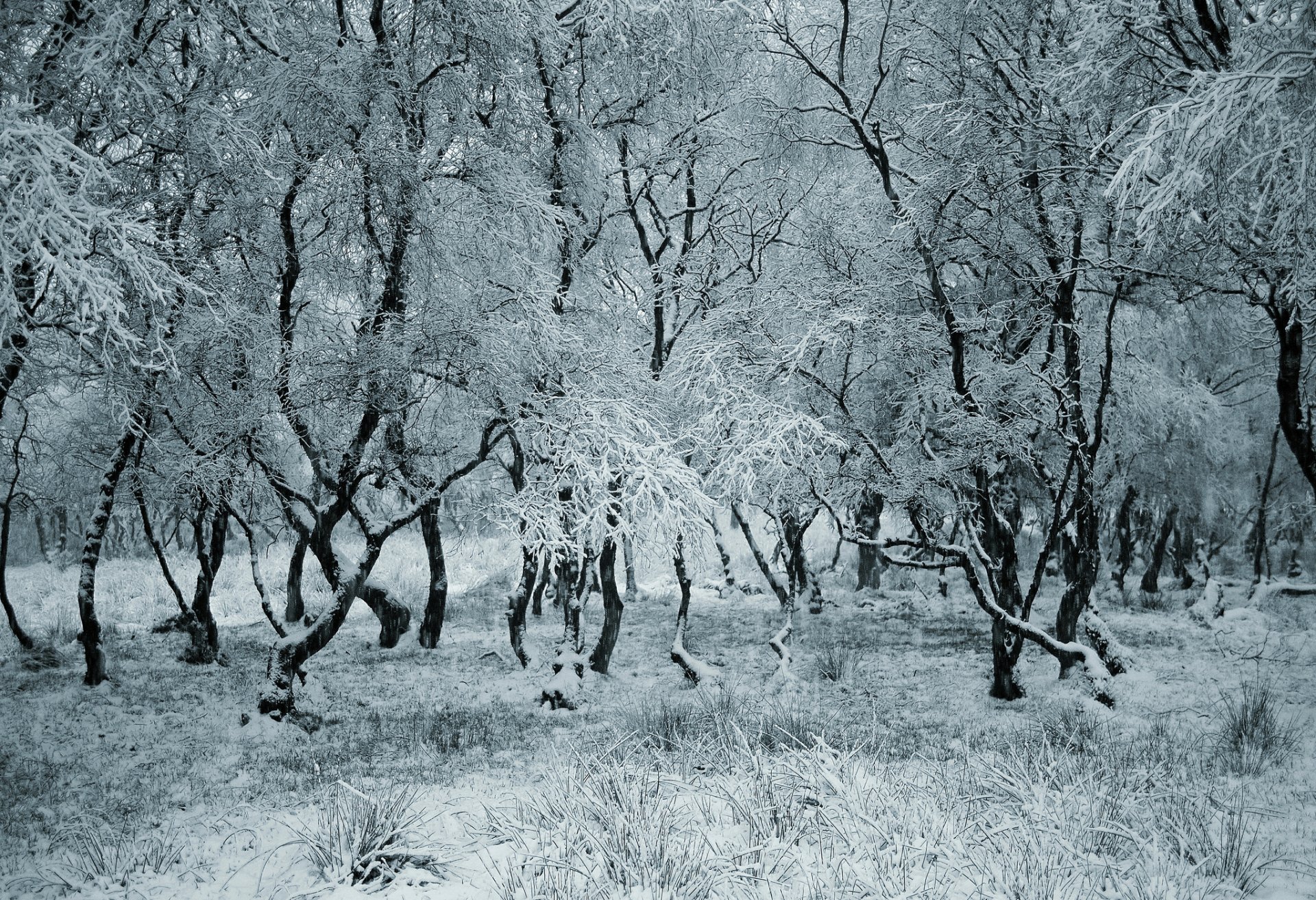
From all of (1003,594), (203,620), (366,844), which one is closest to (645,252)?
(1003,594)

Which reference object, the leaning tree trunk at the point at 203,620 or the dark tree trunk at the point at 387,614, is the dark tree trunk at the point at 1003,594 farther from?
the leaning tree trunk at the point at 203,620

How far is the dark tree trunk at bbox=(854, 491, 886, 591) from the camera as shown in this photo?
15.6 metres

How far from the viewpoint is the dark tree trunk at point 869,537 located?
1557cm

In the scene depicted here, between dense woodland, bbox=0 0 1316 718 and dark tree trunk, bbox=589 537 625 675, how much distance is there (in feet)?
0.20

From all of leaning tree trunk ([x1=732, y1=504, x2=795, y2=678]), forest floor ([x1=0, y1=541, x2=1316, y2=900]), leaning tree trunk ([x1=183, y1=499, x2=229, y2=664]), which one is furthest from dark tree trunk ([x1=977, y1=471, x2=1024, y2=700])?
leaning tree trunk ([x1=183, y1=499, x2=229, y2=664])

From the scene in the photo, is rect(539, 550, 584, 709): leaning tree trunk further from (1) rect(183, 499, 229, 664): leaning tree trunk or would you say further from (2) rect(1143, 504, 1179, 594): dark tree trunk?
(2) rect(1143, 504, 1179, 594): dark tree trunk

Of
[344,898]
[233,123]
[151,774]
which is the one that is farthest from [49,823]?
[233,123]

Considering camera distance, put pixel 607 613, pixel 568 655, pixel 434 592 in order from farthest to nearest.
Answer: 1. pixel 434 592
2. pixel 607 613
3. pixel 568 655

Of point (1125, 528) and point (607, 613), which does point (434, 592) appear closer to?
point (607, 613)

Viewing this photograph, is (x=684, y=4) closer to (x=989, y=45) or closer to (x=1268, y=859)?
(x=989, y=45)

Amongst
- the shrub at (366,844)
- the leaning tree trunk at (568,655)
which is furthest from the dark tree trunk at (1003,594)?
the shrub at (366,844)

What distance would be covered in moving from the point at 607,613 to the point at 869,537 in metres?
10.1

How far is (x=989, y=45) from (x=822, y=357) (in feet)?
14.7

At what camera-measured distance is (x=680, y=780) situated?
5172 mm
